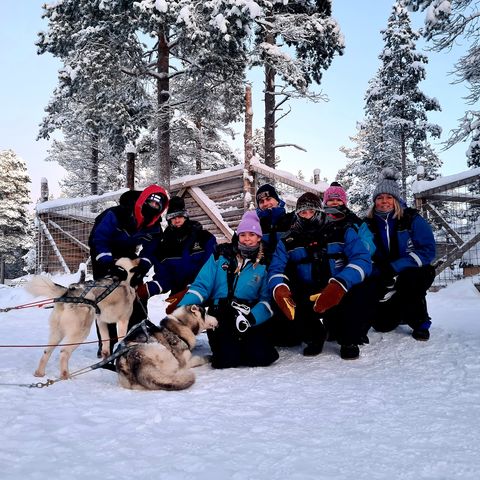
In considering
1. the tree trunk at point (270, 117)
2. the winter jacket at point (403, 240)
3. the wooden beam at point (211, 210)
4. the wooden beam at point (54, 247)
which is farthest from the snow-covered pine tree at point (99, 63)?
the winter jacket at point (403, 240)

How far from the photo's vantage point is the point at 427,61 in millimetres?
21562

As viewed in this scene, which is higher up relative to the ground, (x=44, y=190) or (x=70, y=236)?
(x=44, y=190)

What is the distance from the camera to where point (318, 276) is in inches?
152

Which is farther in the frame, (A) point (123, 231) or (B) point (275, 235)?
(A) point (123, 231)

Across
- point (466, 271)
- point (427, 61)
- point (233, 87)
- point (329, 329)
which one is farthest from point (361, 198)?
point (329, 329)

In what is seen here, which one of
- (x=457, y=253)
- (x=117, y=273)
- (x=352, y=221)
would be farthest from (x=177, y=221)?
(x=457, y=253)

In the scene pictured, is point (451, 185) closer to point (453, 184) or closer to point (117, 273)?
point (453, 184)

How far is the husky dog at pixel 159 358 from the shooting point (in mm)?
2951

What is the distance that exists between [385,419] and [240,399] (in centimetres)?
91

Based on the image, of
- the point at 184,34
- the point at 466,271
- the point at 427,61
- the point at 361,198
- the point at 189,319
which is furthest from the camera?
the point at 361,198

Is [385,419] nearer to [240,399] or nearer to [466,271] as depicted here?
[240,399]

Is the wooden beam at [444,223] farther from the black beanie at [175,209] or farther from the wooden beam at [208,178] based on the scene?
the black beanie at [175,209]

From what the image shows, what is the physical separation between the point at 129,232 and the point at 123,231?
0.23ft

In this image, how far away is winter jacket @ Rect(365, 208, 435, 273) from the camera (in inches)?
157
